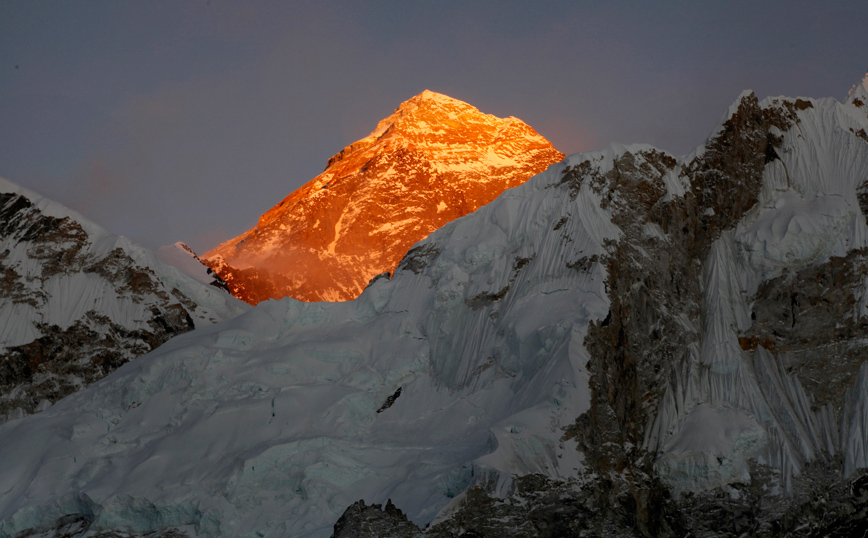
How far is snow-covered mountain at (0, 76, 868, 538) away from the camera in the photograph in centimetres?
9062

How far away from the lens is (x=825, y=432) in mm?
96188

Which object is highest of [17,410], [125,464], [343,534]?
[17,410]

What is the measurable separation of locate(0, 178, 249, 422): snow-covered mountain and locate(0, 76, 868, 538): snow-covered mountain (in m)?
12.3

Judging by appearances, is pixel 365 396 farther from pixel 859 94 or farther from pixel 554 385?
pixel 859 94

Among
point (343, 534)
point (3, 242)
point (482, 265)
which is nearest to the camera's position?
point (343, 534)

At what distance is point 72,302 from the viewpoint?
443 feet

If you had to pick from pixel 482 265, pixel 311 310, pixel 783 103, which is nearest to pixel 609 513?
pixel 482 265

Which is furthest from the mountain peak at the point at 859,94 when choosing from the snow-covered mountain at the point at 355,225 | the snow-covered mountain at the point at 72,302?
the snow-covered mountain at the point at 72,302

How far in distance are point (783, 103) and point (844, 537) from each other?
50.6m

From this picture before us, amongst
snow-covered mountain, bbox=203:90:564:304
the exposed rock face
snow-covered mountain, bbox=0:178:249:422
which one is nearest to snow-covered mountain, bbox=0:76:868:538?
the exposed rock face

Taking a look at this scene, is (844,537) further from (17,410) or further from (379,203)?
(379,203)

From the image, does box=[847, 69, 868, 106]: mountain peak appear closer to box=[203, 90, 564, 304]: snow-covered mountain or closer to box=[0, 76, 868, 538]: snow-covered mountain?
box=[0, 76, 868, 538]: snow-covered mountain

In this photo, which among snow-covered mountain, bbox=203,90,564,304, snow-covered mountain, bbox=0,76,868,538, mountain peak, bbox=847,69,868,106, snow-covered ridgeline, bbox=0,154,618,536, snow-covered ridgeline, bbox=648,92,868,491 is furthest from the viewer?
snow-covered mountain, bbox=203,90,564,304

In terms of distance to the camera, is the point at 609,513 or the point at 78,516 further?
the point at 78,516
